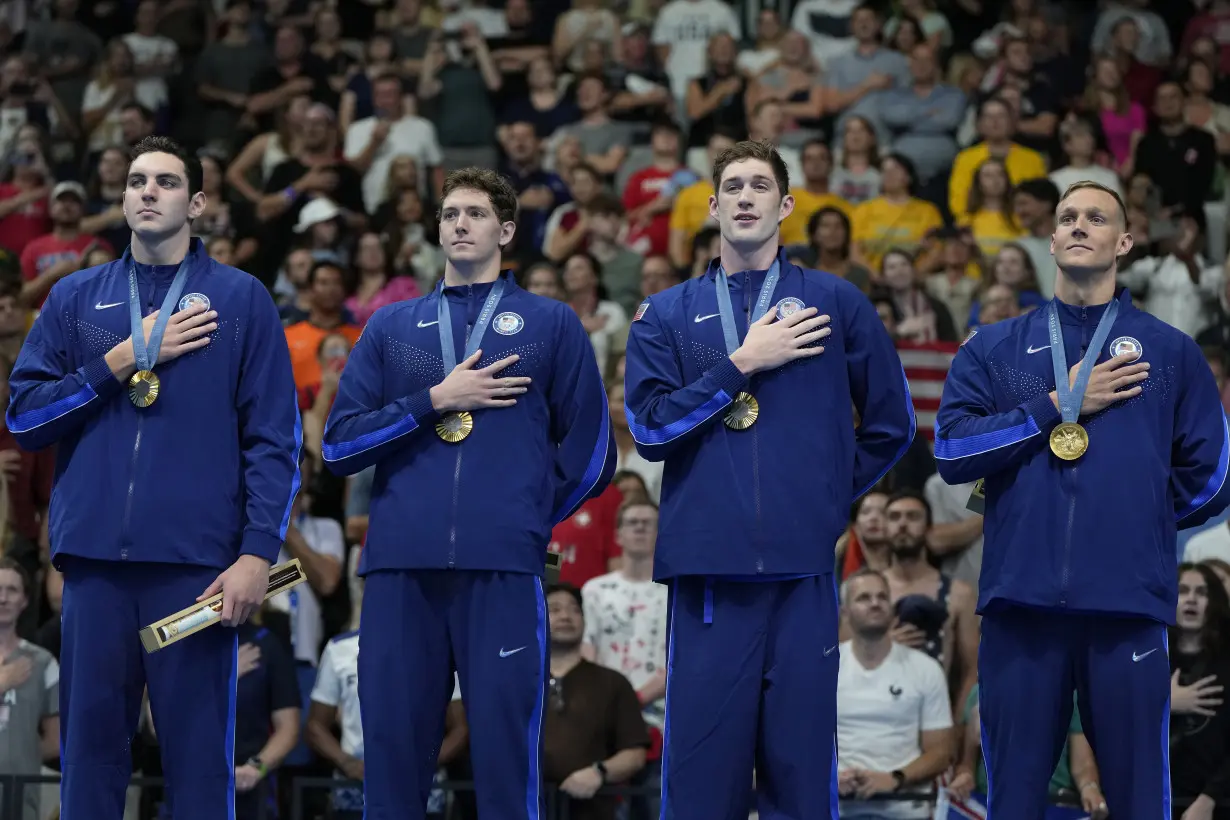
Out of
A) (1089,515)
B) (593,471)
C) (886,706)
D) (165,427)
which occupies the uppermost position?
(165,427)

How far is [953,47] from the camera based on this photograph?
54.0 ft

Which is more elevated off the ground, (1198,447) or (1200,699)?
(1198,447)

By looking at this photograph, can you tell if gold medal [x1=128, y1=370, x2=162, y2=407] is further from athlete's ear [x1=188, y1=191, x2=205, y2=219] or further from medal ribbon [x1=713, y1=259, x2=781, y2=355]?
medal ribbon [x1=713, y1=259, x2=781, y2=355]

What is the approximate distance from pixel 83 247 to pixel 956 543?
641 cm

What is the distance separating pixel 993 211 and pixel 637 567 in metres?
4.92

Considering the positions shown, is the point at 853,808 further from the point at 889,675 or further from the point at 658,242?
the point at 658,242

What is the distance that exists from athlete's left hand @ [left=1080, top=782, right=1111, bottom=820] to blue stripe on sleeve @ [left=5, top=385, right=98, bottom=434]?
455 centimetres

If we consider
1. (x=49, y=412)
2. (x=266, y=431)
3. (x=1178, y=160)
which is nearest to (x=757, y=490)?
(x=266, y=431)

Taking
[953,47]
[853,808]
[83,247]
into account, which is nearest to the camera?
[853,808]

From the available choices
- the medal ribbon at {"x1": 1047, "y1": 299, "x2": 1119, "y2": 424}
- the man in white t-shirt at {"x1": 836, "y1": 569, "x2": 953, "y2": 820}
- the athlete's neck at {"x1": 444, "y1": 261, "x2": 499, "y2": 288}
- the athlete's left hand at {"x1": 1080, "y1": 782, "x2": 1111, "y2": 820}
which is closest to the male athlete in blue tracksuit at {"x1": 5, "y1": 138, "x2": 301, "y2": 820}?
the athlete's neck at {"x1": 444, "y1": 261, "x2": 499, "y2": 288}

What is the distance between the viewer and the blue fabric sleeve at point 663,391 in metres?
6.58

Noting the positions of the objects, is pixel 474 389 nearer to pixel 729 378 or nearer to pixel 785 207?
pixel 729 378

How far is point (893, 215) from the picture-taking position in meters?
13.8

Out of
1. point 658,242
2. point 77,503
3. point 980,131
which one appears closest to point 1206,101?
point 980,131
